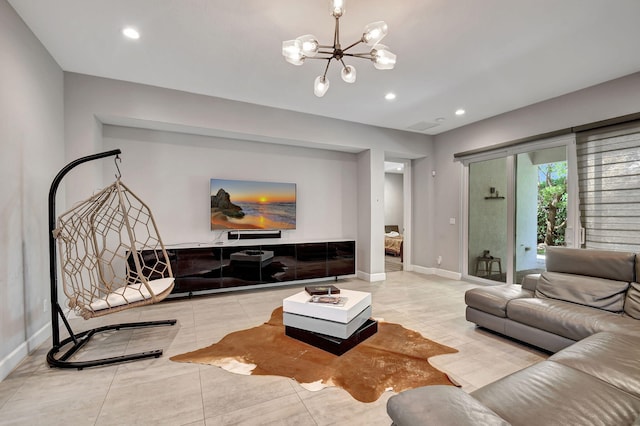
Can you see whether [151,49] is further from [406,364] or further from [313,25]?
[406,364]

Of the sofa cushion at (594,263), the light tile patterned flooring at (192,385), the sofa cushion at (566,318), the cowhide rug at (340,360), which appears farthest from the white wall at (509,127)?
the cowhide rug at (340,360)

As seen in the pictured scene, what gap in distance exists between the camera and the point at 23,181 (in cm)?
249

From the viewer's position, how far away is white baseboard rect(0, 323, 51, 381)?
2145mm

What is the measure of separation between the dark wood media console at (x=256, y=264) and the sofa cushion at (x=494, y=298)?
2.32m

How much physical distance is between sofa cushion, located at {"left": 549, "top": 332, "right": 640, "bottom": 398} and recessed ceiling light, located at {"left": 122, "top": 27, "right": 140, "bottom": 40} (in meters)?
3.95

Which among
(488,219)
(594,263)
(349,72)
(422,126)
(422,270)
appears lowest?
(422,270)

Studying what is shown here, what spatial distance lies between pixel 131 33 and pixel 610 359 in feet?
13.8

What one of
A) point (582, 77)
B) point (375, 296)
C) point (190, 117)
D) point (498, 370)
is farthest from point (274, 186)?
point (582, 77)

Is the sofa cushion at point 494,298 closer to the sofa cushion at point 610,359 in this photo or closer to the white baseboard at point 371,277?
the sofa cushion at point 610,359

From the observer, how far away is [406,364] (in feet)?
7.49

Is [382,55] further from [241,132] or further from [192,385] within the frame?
[192,385]

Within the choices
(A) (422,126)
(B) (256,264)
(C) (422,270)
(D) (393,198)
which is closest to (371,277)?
(C) (422,270)

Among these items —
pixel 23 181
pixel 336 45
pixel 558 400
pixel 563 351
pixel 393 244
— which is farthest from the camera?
pixel 393 244

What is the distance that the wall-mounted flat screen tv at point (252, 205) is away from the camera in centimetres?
445
